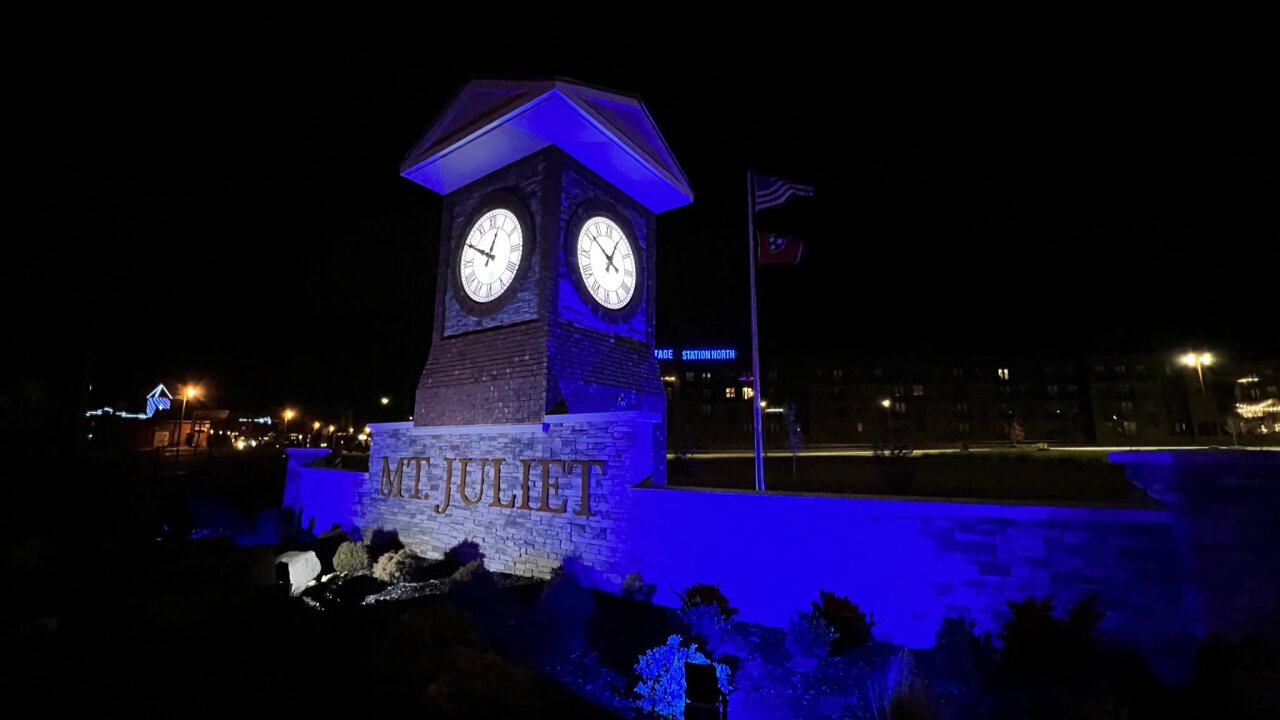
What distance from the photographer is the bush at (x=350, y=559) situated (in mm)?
12586

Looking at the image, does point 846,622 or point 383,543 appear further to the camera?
point 383,543

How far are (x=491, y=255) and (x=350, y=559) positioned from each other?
8253 mm

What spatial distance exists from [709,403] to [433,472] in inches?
2599

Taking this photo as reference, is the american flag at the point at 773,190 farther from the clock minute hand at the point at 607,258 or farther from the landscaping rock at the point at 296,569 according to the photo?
the landscaping rock at the point at 296,569

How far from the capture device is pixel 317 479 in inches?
641

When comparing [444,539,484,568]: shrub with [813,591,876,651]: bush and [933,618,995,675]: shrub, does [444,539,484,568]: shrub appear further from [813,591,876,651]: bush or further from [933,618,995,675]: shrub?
[933,618,995,675]: shrub

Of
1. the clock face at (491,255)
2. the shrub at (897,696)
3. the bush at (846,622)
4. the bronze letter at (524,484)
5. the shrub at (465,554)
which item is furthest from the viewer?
the clock face at (491,255)

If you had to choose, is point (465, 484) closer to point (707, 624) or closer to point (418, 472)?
Result: point (418, 472)

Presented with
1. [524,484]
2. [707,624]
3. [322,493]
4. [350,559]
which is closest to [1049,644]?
[707,624]

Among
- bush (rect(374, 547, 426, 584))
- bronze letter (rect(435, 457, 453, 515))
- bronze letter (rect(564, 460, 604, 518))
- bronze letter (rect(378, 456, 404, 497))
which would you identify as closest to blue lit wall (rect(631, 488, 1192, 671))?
bronze letter (rect(564, 460, 604, 518))

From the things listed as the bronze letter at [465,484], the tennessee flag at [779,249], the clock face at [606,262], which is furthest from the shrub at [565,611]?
the tennessee flag at [779,249]

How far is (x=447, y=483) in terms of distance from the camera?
508 inches

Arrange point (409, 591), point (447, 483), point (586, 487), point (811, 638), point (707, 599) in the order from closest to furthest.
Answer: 1. point (811, 638)
2. point (707, 599)
3. point (586, 487)
4. point (409, 591)
5. point (447, 483)

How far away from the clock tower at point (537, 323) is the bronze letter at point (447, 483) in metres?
0.07
